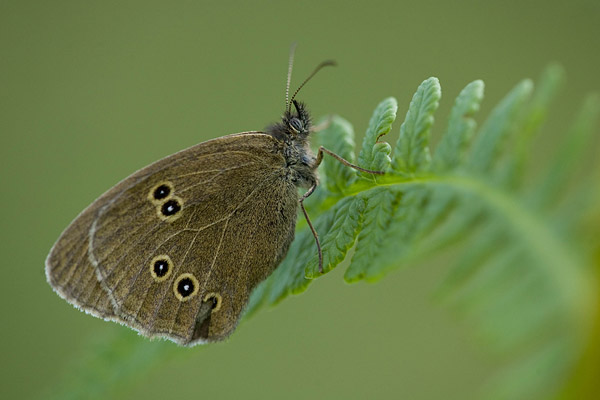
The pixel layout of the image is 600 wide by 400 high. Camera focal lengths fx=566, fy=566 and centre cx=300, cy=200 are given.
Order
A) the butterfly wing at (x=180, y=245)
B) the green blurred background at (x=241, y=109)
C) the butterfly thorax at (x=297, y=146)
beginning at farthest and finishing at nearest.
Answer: the green blurred background at (x=241, y=109), the butterfly thorax at (x=297, y=146), the butterfly wing at (x=180, y=245)

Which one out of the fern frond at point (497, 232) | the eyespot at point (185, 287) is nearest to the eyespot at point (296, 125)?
the eyespot at point (185, 287)

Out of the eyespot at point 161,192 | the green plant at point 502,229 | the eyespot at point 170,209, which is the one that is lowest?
the green plant at point 502,229

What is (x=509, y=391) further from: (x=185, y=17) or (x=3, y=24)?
(x=3, y=24)

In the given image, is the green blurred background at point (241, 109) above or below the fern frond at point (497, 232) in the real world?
above

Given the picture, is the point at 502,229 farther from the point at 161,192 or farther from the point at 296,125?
the point at 296,125

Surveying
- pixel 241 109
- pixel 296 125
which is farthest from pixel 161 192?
pixel 241 109

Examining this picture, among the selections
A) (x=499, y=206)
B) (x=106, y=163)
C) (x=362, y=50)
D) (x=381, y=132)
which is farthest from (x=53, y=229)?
(x=499, y=206)

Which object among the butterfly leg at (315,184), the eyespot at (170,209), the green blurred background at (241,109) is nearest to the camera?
the butterfly leg at (315,184)

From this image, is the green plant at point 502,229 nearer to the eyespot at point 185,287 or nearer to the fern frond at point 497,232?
the fern frond at point 497,232
